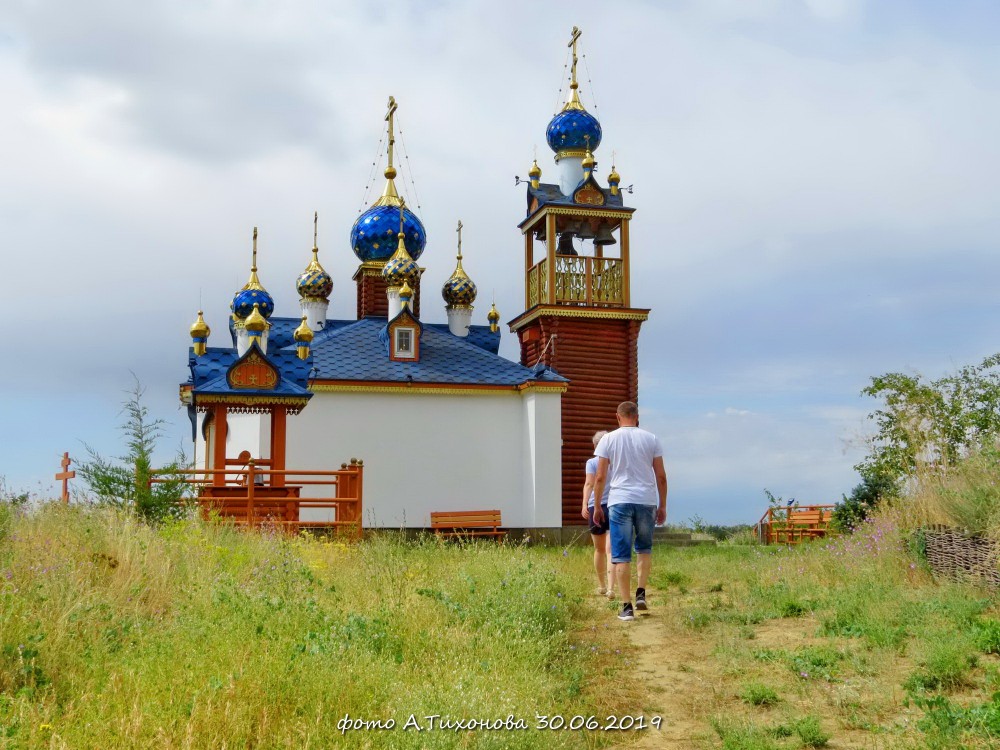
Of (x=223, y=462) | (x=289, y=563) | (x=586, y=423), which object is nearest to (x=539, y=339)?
(x=586, y=423)

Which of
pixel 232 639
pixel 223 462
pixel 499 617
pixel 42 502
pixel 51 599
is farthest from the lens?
pixel 223 462

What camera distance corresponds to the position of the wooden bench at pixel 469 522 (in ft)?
76.4

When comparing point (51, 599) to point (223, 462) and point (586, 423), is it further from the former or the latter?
point (586, 423)

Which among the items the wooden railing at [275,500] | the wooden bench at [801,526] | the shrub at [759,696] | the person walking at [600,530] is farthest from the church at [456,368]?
the shrub at [759,696]

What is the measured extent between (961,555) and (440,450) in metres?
15.3

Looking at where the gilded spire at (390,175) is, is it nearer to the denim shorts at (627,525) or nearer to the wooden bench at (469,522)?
the wooden bench at (469,522)

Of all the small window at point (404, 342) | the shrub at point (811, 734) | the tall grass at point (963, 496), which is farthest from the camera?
the small window at point (404, 342)

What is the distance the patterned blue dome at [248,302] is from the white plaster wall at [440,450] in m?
3.86

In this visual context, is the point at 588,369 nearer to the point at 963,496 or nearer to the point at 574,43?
the point at 574,43

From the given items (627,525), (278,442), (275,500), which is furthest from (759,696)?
(278,442)

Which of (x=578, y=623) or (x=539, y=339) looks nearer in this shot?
(x=578, y=623)

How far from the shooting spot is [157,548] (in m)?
9.75

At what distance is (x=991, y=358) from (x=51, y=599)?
990 inches

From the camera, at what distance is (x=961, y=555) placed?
31.9ft
